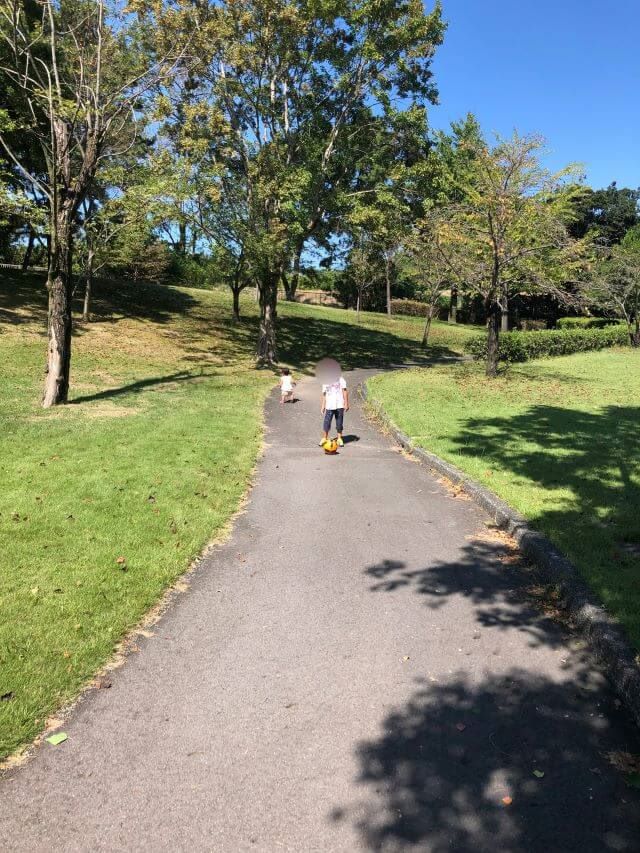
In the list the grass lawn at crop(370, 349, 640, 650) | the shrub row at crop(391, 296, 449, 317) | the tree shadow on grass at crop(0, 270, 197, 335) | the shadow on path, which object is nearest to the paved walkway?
the shadow on path

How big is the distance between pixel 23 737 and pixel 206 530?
128 inches

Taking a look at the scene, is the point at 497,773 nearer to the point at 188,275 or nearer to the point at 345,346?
the point at 345,346

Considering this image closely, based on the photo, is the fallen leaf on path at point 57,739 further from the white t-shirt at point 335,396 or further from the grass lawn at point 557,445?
the white t-shirt at point 335,396

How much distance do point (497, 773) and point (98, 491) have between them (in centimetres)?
565

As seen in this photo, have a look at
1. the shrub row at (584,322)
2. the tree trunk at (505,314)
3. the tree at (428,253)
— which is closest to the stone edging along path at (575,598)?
the tree trunk at (505,314)

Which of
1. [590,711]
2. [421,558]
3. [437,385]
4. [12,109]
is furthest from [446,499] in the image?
[12,109]

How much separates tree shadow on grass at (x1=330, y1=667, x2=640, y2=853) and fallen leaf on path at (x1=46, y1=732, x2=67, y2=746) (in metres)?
1.54

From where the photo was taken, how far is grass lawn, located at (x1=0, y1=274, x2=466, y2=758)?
152 inches

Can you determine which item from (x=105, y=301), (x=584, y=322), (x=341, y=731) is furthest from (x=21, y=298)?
(x=584, y=322)

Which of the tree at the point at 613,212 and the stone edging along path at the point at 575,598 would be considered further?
the tree at the point at 613,212

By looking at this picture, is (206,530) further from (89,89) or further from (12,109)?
(12,109)

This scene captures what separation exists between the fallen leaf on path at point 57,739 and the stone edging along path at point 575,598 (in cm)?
321

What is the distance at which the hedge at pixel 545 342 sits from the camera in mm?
27469

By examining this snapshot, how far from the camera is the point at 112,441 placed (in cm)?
991
